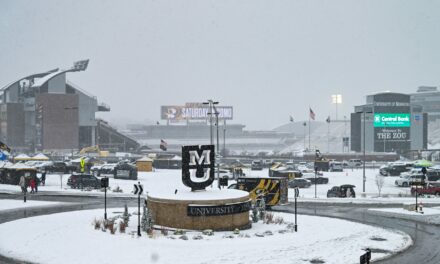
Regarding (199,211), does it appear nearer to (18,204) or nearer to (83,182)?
(18,204)

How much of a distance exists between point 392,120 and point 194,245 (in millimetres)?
85982

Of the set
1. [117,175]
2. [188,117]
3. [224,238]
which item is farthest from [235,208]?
[188,117]

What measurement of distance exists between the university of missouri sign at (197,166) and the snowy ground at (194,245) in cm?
352

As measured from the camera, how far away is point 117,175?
2271 inches

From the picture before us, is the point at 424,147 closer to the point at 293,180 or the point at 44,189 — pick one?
the point at 293,180

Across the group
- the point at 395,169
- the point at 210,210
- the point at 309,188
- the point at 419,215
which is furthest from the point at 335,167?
the point at 210,210

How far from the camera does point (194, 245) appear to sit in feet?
70.9

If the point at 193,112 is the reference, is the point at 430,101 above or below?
above

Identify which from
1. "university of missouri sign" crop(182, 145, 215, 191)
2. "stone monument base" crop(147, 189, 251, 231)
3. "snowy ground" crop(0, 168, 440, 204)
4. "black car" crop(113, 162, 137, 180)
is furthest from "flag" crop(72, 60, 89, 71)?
"stone monument base" crop(147, 189, 251, 231)

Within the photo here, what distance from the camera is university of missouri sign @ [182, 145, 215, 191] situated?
26219mm

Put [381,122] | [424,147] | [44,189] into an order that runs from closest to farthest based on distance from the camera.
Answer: [44,189] → [381,122] → [424,147]

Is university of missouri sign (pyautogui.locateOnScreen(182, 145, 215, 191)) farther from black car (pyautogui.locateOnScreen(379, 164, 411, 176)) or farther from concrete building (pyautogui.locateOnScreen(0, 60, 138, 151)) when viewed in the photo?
concrete building (pyautogui.locateOnScreen(0, 60, 138, 151))

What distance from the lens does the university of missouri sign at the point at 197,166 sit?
26219 millimetres

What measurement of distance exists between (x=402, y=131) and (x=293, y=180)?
56917mm
